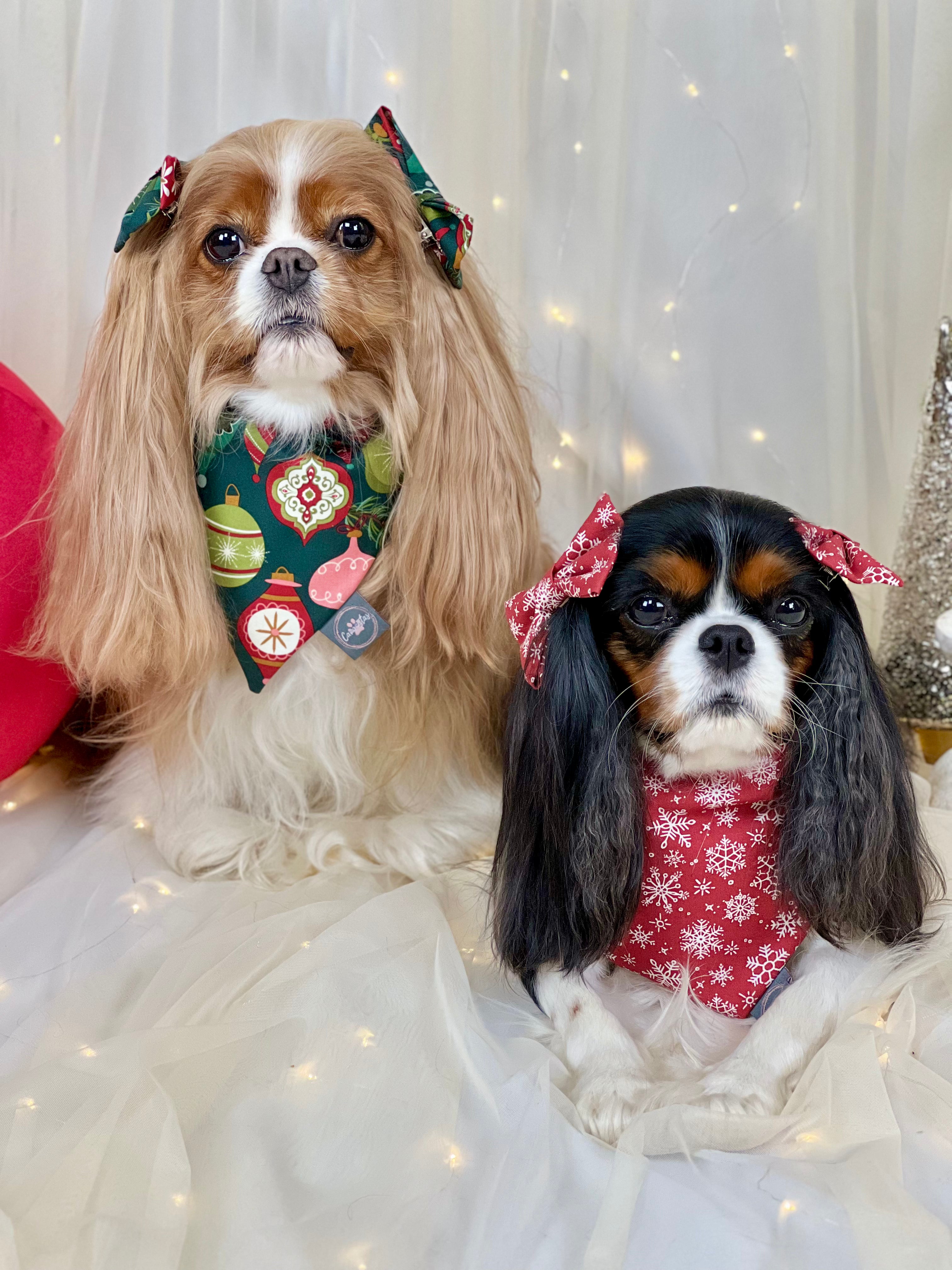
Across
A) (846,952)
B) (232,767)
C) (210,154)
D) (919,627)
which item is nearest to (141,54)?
(210,154)

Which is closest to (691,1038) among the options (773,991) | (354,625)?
(773,991)

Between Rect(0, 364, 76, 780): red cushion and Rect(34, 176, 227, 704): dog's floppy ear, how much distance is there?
0.43ft

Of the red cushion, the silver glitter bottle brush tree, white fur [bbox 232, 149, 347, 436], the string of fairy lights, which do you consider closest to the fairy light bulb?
the string of fairy lights

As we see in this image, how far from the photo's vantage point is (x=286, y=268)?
57.3 inches

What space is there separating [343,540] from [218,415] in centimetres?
24

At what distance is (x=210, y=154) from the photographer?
1.58 m

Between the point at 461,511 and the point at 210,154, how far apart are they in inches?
22.4

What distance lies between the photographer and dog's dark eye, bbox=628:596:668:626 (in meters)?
1.29

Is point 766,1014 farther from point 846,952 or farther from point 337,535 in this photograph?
point 337,535

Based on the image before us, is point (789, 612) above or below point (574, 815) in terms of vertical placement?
above

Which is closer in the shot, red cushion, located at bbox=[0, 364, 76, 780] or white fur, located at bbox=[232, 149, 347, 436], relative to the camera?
white fur, located at bbox=[232, 149, 347, 436]

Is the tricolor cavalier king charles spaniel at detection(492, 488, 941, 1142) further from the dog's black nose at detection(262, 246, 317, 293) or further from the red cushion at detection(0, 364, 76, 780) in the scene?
the red cushion at detection(0, 364, 76, 780)

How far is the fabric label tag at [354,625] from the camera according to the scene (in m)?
1.68

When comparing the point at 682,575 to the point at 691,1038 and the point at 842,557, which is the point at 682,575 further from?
the point at 691,1038
